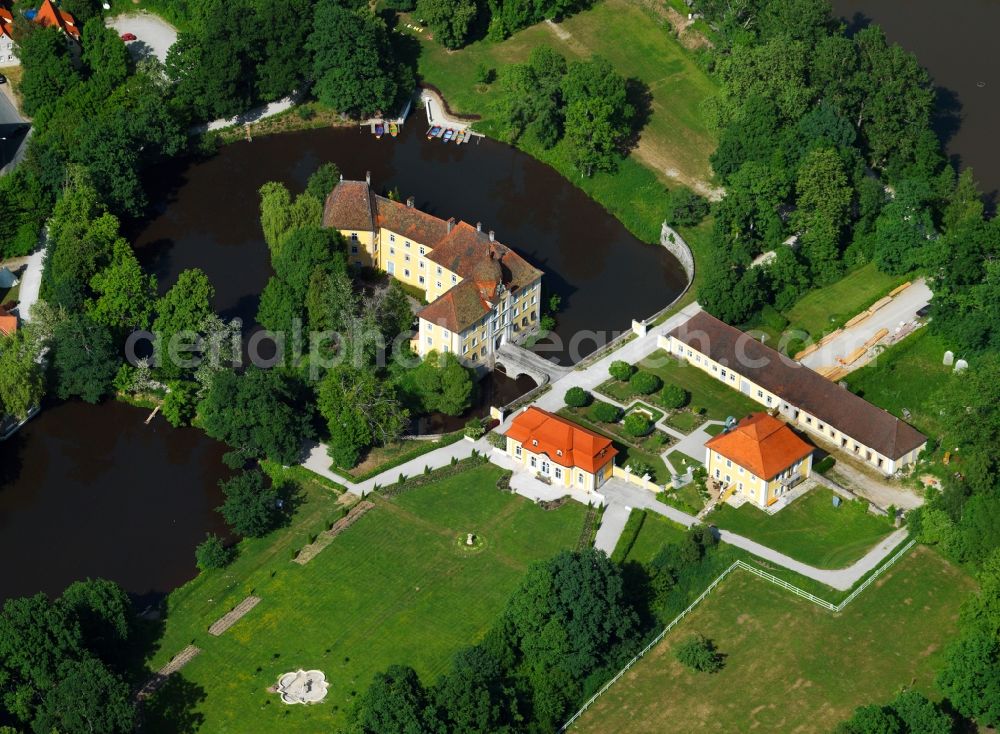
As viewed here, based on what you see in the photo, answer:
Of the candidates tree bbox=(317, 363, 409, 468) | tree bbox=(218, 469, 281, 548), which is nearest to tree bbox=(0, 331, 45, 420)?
tree bbox=(218, 469, 281, 548)

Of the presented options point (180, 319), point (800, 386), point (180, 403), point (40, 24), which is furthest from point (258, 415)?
point (40, 24)

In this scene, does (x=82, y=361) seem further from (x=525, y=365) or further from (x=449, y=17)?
(x=449, y=17)

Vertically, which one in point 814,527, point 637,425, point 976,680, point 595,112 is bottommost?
point 637,425

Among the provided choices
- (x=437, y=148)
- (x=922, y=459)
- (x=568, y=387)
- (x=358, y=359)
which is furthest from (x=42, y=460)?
(x=922, y=459)

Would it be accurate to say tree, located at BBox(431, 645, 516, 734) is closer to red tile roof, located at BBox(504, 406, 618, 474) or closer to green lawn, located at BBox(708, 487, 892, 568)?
red tile roof, located at BBox(504, 406, 618, 474)

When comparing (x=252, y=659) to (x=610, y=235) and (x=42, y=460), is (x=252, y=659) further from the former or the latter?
(x=610, y=235)

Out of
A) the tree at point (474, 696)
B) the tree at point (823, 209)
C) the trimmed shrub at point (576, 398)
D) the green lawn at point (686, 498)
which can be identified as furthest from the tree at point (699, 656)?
the tree at point (823, 209)

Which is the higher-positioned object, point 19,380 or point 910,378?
point 910,378
